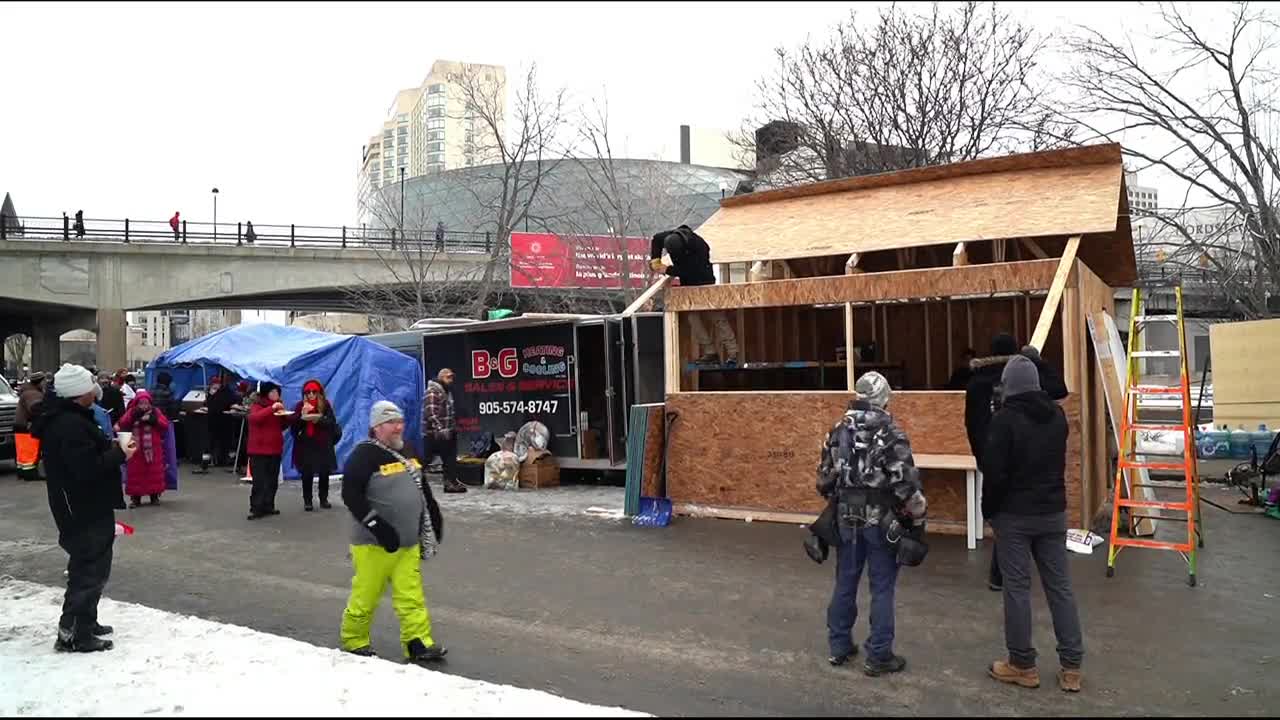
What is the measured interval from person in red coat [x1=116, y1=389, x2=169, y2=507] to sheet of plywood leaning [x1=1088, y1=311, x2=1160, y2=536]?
11.2 m

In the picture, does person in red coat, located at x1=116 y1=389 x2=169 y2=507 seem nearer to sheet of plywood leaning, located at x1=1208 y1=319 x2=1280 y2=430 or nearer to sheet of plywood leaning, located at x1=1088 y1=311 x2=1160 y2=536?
sheet of plywood leaning, located at x1=1088 y1=311 x2=1160 y2=536

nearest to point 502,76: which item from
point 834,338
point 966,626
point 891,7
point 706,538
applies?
point 891,7

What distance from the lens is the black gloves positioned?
4.88 metres

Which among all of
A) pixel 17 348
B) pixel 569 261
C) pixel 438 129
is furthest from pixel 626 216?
pixel 17 348

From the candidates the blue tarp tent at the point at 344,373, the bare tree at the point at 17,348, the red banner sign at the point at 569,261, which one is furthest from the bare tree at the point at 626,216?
the bare tree at the point at 17,348

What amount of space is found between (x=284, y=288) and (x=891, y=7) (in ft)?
82.2

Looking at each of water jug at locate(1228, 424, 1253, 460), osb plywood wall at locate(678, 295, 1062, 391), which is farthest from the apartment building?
water jug at locate(1228, 424, 1253, 460)

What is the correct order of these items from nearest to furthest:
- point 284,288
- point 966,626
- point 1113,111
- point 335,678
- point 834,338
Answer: point 335,678 < point 966,626 < point 834,338 < point 1113,111 < point 284,288

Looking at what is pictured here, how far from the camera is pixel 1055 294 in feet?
26.3

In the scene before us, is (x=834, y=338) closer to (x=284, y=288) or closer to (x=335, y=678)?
(x=335, y=678)

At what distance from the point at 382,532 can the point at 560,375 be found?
8.35 m

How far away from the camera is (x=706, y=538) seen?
29.0 feet

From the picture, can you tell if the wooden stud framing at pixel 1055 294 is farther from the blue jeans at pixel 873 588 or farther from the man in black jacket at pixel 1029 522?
the blue jeans at pixel 873 588

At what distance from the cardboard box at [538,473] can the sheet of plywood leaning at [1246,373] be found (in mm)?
12059
